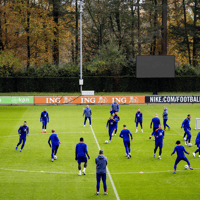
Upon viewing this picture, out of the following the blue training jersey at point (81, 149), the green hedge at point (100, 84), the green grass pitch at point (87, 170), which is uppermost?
the green hedge at point (100, 84)

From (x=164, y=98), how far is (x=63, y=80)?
742 inches

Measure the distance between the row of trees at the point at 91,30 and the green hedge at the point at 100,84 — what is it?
109 inches

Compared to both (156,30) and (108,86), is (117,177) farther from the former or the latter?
(156,30)

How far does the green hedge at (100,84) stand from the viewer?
2170 inches

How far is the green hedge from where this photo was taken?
181 feet

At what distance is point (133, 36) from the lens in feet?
205

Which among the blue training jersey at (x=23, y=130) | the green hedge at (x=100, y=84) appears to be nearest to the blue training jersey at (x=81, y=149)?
the blue training jersey at (x=23, y=130)

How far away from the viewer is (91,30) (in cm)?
6462

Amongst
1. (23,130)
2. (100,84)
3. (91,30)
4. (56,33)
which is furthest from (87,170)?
(91,30)

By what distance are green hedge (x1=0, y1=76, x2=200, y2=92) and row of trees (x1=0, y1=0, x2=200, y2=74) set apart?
109 inches

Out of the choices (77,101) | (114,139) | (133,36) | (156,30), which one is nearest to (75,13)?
(133,36)

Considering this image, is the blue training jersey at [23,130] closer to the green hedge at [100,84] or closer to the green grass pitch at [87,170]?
the green grass pitch at [87,170]

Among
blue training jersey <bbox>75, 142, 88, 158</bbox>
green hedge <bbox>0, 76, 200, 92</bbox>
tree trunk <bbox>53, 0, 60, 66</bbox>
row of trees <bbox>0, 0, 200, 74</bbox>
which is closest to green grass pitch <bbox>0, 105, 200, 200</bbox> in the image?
blue training jersey <bbox>75, 142, 88, 158</bbox>

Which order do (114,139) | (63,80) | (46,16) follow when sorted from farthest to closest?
(46,16), (63,80), (114,139)
